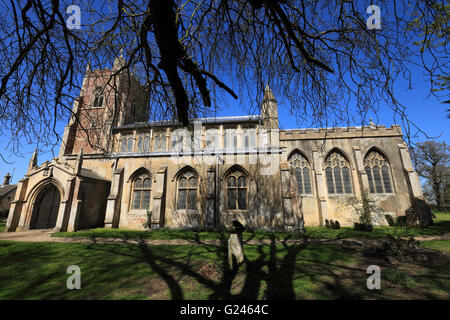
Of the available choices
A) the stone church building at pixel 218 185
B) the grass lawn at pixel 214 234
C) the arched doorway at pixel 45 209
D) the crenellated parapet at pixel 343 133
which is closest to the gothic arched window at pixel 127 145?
the stone church building at pixel 218 185

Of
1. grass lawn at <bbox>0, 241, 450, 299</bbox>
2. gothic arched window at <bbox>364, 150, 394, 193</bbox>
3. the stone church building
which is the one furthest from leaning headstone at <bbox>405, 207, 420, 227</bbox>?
grass lawn at <bbox>0, 241, 450, 299</bbox>

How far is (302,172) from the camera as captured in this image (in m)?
18.6

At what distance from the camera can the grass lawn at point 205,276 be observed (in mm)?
3678

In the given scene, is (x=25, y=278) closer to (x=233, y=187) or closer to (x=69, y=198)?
(x=69, y=198)

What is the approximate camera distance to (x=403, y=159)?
17.0 meters

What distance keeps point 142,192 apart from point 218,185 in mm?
6175

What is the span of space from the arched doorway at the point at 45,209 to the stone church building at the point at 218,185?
75mm

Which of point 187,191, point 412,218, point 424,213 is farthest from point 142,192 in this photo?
point 424,213

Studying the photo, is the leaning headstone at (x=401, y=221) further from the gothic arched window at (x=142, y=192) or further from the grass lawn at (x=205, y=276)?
the gothic arched window at (x=142, y=192)

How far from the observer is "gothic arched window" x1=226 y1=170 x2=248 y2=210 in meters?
13.7

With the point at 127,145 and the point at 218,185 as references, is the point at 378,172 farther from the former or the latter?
the point at 127,145

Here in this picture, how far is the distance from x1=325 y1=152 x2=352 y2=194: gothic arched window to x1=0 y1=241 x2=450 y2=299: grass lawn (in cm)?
1263
